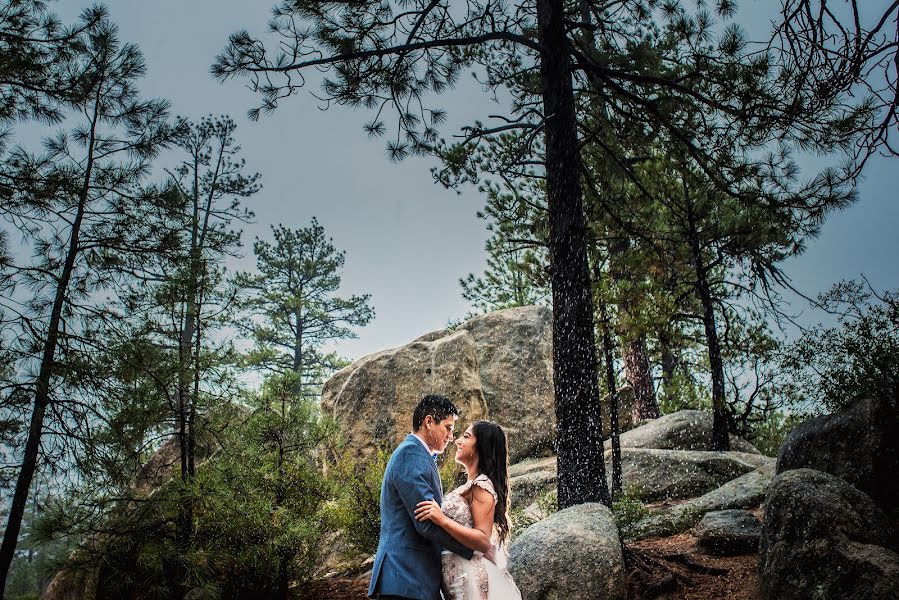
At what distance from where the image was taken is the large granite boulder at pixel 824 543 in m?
4.38

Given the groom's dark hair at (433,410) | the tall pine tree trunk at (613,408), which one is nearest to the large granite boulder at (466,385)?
the tall pine tree trunk at (613,408)

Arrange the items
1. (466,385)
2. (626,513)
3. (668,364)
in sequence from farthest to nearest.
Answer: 1. (668,364)
2. (466,385)
3. (626,513)

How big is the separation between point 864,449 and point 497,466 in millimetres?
4520

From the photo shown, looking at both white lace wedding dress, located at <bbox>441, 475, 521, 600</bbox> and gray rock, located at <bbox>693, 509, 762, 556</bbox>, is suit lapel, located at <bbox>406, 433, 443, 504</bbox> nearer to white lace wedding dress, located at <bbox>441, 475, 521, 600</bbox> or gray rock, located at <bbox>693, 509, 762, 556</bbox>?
white lace wedding dress, located at <bbox>441, 475, 521, 600</bbox>

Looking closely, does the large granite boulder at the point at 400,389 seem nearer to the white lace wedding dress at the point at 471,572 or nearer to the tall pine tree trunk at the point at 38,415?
the tall pine tree trunk at the point at 38,415

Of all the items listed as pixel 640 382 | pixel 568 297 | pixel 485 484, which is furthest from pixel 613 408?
pixel 485 484

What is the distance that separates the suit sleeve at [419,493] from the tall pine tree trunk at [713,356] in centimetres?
882

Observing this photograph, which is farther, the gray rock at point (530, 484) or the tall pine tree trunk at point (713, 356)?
the tall pine tree trunk at point (713, 356)

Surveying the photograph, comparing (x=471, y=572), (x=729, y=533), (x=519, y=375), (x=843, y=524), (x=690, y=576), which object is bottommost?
(x=690, y=576)

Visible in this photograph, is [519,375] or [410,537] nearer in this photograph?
[410,537]

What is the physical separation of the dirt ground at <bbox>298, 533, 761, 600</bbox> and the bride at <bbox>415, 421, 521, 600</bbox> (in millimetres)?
2811

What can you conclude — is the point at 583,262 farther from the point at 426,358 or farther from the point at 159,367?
the point at 426,358

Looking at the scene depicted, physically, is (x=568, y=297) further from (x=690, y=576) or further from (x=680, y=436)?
(x=680, y=436)

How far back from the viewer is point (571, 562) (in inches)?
193
